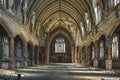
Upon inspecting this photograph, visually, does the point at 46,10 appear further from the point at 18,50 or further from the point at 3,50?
the point at 3,50

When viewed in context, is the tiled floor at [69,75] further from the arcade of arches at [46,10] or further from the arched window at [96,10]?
the arched window at [96,10]

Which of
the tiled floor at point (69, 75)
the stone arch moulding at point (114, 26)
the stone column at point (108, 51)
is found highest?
the stone arch moulding at point (114, 26)

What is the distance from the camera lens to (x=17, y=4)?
32.2 meters

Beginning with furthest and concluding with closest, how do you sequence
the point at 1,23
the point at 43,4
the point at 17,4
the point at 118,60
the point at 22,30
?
the point at 43,4
the point at 22,30
the point at 17,4
the point at 118,60
the point at 1,23

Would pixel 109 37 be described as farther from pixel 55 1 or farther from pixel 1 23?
pixel 55 1

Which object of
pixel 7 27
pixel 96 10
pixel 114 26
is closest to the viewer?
pixel 114 26

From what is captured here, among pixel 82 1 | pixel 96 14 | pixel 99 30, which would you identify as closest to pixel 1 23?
pixel 99 30

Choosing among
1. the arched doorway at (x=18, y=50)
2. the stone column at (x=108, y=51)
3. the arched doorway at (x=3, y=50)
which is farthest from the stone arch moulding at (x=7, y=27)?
the stone column at (x=108, y=51)

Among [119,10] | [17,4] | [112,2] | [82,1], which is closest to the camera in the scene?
[119,10]

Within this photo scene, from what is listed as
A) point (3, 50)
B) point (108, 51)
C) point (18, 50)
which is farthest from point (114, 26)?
point (18, 50)

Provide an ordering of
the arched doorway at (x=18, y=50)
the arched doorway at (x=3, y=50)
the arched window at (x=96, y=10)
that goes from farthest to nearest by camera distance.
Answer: the arched doorway at (x=18, y=50)
the arched window at (x=96, y=10)
the arched doorway at (x=3, y=50)

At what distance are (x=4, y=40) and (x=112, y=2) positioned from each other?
13.3 m

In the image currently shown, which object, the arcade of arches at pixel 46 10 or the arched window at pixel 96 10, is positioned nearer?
the arcade of arches at pixel 46 10

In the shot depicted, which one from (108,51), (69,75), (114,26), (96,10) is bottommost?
(69,75)
